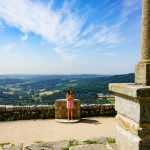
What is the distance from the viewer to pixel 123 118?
503cm

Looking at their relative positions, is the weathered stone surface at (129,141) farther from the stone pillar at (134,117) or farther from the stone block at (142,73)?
the stone block at (142,73)

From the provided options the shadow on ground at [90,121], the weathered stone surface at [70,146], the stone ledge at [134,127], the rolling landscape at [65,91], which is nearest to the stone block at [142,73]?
the stone ledge at [134,127]

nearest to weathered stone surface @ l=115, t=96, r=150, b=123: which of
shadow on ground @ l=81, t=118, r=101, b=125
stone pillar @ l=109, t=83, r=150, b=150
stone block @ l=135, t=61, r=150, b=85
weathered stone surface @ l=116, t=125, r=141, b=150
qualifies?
stone pillar @ l=109, t=83, r=150, b=150

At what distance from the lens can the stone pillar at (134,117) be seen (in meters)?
4.37

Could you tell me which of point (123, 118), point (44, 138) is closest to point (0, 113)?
point (44, 138)

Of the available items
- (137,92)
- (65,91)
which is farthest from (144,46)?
(65,91)

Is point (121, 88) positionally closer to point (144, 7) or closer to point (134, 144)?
point (134, 144)

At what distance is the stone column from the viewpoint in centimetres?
438

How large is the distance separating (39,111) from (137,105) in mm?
10078

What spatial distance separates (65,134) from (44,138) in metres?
0.91

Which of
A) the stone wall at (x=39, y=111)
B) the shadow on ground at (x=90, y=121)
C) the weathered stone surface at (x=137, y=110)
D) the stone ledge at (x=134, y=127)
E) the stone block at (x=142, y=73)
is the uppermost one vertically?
the stone block at (x=142, y=73)

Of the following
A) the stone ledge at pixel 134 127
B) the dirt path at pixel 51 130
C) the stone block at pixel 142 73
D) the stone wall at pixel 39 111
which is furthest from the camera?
the stone wall at pixel 39 111

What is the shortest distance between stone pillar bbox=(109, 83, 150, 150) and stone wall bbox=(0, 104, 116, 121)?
30.3 ft

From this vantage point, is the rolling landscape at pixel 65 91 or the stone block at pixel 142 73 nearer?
the stone block at pixel 142 73
